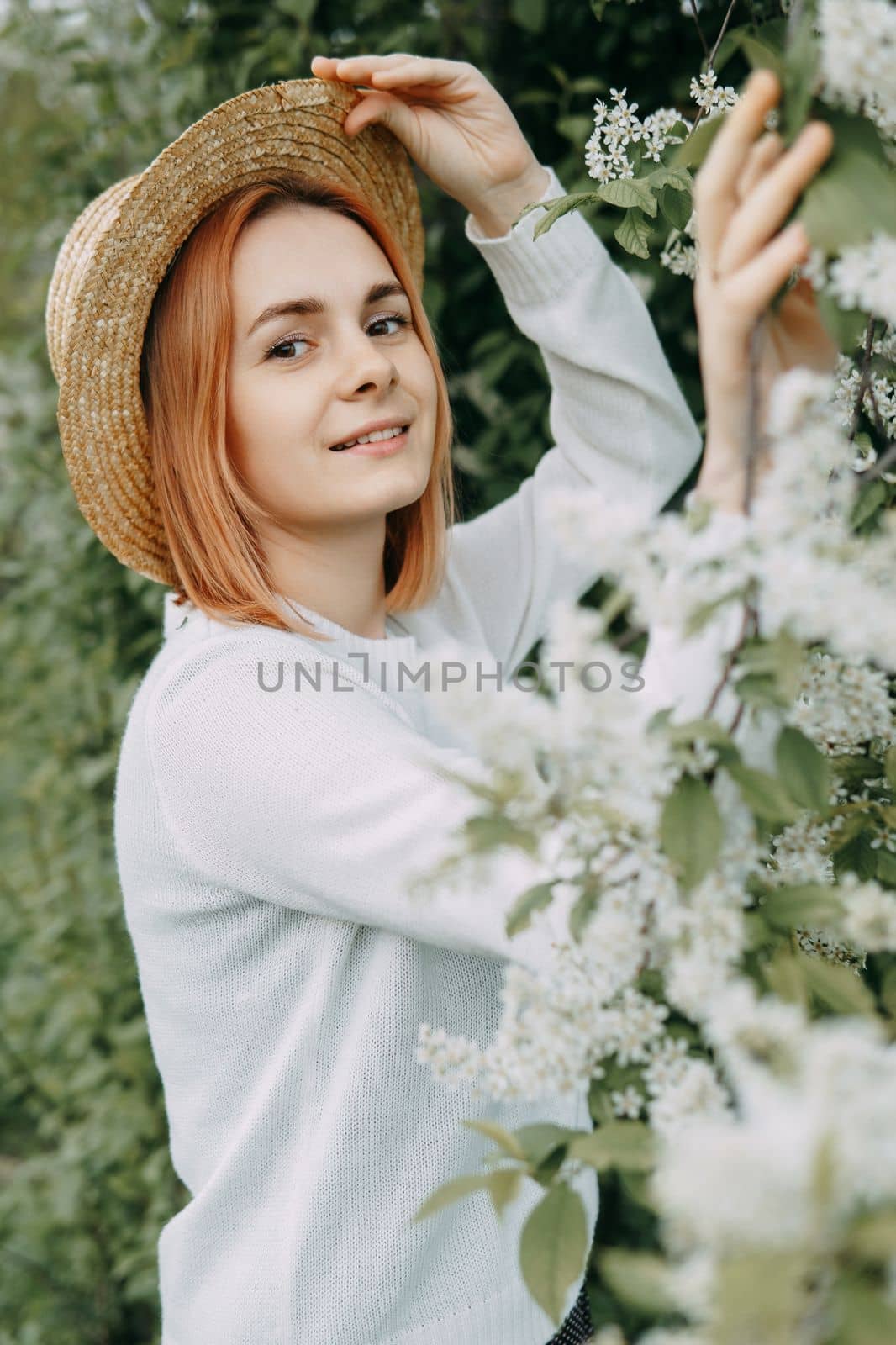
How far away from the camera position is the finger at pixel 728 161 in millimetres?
810

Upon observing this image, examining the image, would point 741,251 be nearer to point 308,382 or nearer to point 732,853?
point 732,853

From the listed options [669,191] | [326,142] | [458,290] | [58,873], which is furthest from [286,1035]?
[58,873]

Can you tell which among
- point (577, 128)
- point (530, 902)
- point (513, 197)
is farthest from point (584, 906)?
point (577, 128)

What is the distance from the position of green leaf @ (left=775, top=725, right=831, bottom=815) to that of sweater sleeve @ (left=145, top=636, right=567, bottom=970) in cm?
22

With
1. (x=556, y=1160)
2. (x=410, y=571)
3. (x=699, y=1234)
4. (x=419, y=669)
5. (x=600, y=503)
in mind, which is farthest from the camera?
(x=410, y=571)

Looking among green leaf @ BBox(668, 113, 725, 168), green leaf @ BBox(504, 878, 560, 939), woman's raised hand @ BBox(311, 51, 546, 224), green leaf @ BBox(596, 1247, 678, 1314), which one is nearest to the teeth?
woman's raised hand @ BBox(311, 51, 546, 224)

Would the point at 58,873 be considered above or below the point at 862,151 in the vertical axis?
below

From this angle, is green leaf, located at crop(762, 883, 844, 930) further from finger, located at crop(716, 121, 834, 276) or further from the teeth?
the teeth

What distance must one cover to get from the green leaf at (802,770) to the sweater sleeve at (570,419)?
724mm

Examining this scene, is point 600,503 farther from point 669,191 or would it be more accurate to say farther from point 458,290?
point 458,290

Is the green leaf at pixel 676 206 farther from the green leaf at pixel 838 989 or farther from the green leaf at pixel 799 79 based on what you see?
the green leaf at pixel 838 989

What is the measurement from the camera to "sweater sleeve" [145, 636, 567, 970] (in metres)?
1.07

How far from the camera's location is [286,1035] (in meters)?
1.37

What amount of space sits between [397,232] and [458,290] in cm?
56
